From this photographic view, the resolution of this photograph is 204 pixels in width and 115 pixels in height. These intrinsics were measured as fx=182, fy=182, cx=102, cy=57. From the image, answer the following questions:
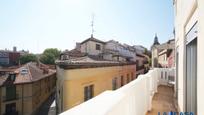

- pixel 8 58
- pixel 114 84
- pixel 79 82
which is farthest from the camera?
pixel 8 58

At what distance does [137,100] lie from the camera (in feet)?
11.9

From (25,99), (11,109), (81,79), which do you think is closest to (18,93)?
(25,99)

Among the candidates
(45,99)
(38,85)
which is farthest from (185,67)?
(45,99)

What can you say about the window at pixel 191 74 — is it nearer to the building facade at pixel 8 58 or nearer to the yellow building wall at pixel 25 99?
the yellow building wall at pixel 25 99

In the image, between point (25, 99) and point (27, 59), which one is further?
point (27, 59)

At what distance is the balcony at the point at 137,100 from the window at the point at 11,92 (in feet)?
47.8

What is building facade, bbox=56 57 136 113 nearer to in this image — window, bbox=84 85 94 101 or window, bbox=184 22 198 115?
window, bbox=84 85 94 101

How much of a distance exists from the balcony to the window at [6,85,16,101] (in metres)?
14.6

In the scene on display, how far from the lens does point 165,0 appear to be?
10.4m

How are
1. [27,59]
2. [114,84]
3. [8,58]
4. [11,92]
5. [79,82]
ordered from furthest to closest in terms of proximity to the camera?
1. [8,58]
2. [27,59]
3. [11,92]
4. [114,84]
5. [79,82]

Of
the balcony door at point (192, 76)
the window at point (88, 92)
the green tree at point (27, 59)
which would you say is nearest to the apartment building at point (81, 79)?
the window at point (88, 92)

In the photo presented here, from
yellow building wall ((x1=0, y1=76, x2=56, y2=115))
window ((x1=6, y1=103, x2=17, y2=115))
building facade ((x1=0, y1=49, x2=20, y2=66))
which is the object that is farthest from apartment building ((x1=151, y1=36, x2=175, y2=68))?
building facade ((x1=0, y1=49, x2=20, y2=66))

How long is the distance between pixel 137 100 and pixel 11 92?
17.7m

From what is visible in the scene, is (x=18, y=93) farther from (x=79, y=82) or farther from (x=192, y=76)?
(x=192, y=76)
